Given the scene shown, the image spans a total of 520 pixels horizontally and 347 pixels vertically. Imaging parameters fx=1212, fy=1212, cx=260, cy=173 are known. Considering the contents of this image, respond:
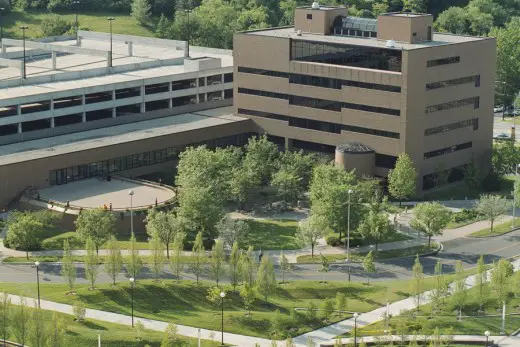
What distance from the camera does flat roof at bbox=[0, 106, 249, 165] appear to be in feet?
427

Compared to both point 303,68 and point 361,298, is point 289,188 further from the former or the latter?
point 361,298

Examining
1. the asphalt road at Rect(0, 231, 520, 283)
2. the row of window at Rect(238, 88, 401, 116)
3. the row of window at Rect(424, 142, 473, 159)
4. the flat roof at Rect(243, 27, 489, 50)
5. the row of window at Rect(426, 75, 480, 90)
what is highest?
the flat roof at Rect(243, 27, 489, 50)

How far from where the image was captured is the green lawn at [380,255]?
113 metres

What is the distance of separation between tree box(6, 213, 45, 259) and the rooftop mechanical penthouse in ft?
125

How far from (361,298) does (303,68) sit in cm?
4562

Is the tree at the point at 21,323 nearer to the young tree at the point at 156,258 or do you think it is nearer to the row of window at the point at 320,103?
the young tree at the point at 156,258

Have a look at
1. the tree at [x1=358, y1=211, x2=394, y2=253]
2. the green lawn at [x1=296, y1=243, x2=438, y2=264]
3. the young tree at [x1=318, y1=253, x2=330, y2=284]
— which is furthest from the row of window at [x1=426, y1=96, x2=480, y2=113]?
the young tree at [x1=318, y1=253, x2=330, y2=284]

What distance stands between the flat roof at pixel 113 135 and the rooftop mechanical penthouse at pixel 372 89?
5.71 meters

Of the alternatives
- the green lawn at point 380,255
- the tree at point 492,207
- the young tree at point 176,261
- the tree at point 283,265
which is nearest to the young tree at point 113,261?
the young tree at point 176,261

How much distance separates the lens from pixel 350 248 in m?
118

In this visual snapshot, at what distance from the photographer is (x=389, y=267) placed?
112438 mm

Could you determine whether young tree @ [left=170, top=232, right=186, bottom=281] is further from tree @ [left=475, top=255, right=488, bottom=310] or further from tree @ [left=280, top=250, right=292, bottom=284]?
tree @ [left=475, top=255, right=488, bottom=310]

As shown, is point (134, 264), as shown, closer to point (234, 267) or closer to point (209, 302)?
point (209, 302)

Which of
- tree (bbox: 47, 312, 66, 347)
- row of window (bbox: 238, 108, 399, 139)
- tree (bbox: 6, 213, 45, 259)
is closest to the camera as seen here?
tree (bbox: 47, 312, 66, 347)
